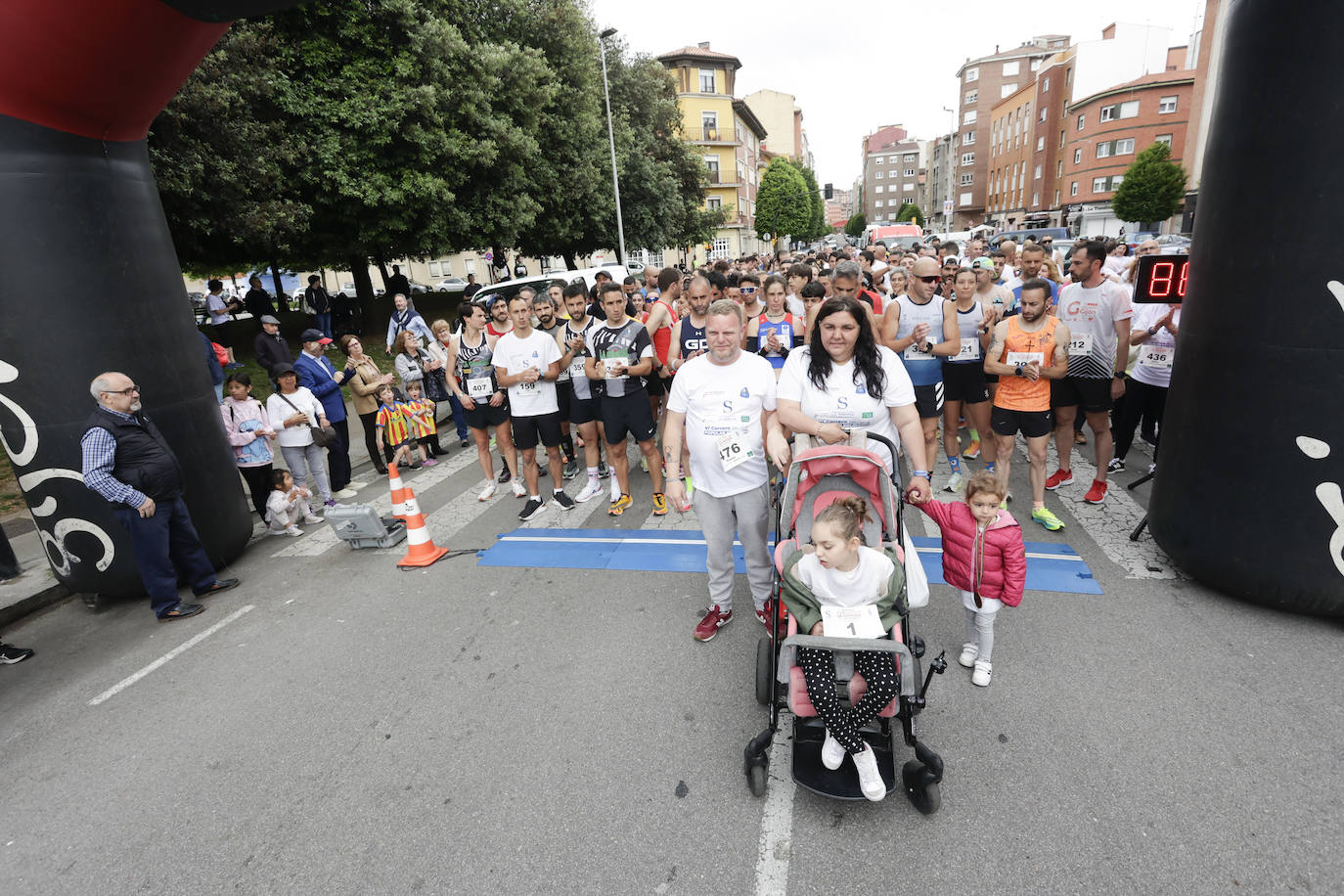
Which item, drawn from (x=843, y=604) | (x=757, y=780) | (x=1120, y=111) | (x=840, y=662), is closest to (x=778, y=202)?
(x=1120, y=111)

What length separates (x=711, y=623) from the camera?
440cm

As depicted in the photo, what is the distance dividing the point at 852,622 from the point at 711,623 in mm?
1578

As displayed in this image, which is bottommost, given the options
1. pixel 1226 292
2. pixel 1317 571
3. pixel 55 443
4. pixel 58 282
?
pixel 1317 571

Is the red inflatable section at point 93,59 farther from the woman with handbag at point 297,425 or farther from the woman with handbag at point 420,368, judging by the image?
the woman with handbag at point 420,368

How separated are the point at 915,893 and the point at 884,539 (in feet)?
5.09

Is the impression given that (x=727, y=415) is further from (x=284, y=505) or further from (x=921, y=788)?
(x=284, y=505)

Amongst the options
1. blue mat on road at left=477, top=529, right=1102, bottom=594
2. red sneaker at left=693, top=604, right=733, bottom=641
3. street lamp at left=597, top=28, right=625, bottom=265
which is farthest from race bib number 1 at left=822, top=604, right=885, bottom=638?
street lamp at left=597, top=28, right=625, bottom=265

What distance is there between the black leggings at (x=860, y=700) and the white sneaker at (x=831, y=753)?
4.1 inches

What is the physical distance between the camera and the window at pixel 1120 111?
157 feet

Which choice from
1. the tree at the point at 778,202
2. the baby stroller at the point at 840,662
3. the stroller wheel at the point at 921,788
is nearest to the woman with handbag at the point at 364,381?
the baby stroller at the point at 840,662

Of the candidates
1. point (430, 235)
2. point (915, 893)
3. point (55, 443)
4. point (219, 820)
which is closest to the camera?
point (915, 893)

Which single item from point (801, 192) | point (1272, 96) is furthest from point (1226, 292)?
point (801, 192)

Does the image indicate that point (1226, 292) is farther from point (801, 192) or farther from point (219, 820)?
point (801, 192)

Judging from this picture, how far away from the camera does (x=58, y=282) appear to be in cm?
488
